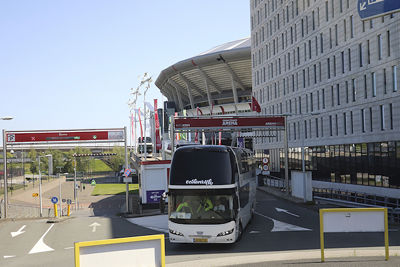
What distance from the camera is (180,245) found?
68.7 ft

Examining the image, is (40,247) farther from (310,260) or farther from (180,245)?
(310,260)

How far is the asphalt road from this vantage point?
18.7m

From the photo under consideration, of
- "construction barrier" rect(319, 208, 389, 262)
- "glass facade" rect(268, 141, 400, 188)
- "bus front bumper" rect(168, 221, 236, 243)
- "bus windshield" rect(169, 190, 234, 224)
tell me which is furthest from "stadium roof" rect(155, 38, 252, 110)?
"construction barrier" rect(319, 208, 389, 262)

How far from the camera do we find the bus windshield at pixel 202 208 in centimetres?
1934

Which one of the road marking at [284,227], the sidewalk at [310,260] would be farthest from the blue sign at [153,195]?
the sidewalk at [310,260]

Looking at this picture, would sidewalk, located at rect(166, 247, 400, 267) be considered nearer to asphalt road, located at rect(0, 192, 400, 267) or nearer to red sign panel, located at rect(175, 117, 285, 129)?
asphalt road, located at rect(0, 192, 400, 267)

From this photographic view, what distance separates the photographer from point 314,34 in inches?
2467

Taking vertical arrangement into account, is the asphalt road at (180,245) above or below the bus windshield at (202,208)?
below

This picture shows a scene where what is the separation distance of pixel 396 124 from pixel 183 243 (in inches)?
1156

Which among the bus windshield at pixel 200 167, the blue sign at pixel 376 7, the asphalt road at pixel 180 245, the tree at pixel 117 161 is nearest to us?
the blue sign at pixel 376 7

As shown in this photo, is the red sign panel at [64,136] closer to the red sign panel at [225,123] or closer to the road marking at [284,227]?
the red sign panel at [225,123]

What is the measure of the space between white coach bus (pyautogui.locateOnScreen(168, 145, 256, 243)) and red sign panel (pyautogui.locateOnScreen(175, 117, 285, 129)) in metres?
23.5

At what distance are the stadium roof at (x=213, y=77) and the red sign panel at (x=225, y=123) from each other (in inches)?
2374

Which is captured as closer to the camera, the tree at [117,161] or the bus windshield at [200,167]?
the bus windshield at [200,167]
